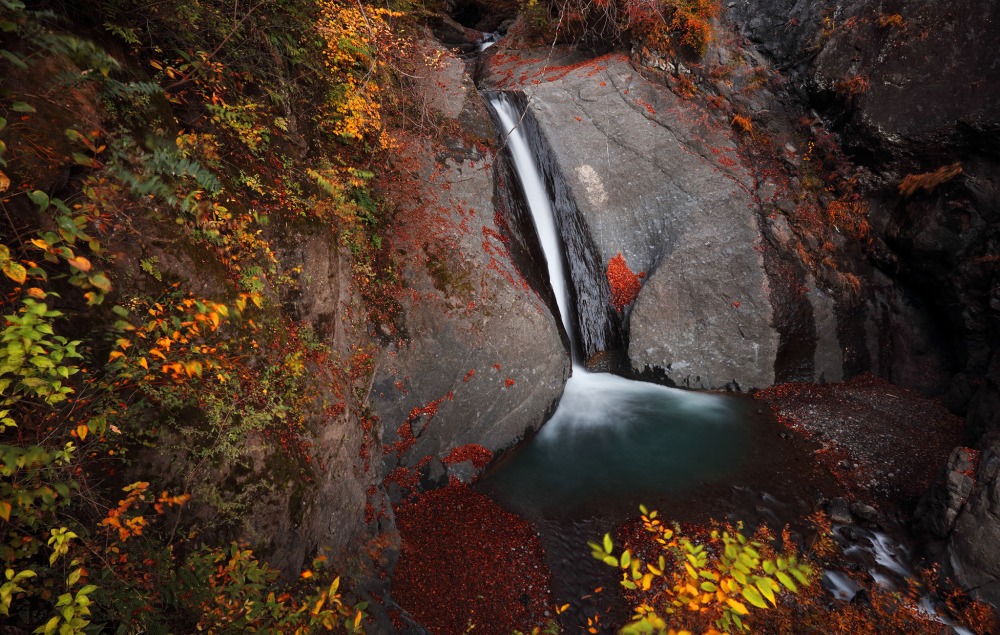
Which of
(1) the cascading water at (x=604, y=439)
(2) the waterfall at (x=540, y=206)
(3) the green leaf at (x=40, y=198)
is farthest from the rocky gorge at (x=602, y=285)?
(3) the green leaf at (x=40, y=198)

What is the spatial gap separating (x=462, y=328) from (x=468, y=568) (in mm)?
3841

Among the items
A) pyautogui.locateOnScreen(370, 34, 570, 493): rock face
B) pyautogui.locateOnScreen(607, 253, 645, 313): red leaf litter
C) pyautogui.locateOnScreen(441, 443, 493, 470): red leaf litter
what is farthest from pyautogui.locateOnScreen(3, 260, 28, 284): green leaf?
pyautogui.locateOnScreen(607, 253, 645, 313): red leaf litter

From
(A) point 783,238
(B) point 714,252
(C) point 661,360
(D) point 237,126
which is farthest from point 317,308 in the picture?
(A) point 783,238

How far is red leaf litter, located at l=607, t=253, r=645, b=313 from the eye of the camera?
10602 millimetres

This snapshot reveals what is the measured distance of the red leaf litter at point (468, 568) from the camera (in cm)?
509

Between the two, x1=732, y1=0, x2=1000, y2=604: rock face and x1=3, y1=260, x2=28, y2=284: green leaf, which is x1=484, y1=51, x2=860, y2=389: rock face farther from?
x1=3, y1=260, x2=28, y2=284: green leaf

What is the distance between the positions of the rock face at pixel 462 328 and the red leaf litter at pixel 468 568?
2.67 feet

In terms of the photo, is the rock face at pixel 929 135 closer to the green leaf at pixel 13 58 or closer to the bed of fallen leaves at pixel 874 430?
the bed of fallen leaves at pixel 874 430

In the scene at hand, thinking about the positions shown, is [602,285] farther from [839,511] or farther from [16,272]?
[16,272]

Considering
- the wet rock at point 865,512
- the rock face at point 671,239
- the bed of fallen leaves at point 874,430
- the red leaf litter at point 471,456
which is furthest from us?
the rock face at point 671,239

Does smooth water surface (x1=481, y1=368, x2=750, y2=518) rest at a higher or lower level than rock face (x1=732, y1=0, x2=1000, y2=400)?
lower

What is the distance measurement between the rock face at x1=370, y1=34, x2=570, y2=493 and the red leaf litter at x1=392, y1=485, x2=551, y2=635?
0.81 meters

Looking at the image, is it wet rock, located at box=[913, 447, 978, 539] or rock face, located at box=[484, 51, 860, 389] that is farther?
rock face, located at box=[484, 51, 860, 389]

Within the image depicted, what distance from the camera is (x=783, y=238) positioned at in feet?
33.8
